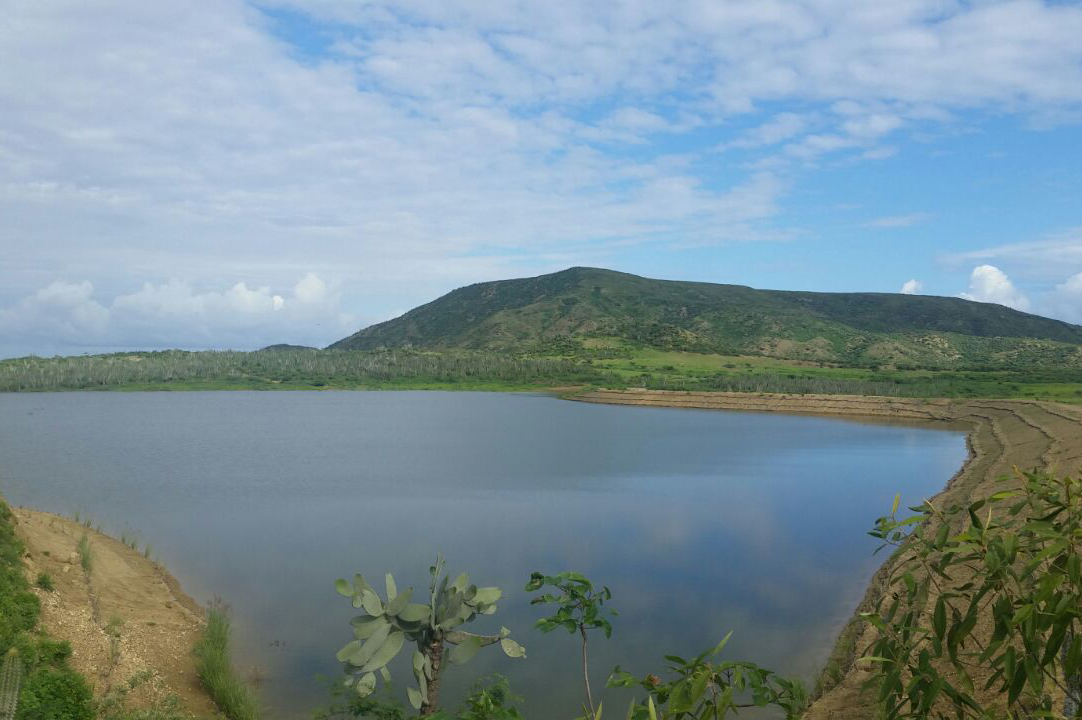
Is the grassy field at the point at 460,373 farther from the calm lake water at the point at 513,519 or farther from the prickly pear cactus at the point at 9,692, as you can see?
the prickly pear cactus at the point at 9,692

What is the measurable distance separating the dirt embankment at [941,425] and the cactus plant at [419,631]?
2536mm

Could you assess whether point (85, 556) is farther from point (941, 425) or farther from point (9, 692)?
point (941, 425)

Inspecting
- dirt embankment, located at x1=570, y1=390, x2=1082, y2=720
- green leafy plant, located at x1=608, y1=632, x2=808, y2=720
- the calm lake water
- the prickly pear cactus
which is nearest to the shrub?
the prickly pear cactus

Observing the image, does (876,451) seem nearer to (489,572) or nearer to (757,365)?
(489,572)

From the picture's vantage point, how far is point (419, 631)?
5.19 metres

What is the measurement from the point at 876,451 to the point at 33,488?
186 feet

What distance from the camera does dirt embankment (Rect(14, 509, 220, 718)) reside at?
12.7 metres

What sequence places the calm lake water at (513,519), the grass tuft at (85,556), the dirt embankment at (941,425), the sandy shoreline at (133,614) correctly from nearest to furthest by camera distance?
1. the dirt embankment at (941,425)
2. the sandy shoreline at (133,614)
3. the calm lake water at (513,519)
4. the grass tuft at (85,556)

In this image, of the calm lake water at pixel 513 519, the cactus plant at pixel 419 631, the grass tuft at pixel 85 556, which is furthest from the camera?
the grass tuft at pixel 85 556

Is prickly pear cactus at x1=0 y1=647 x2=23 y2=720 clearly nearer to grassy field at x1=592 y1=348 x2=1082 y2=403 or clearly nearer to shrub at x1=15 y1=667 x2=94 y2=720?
shrub at x1=15 y1=667 x2=94 y2=720

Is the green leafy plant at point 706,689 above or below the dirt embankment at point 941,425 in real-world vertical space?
above

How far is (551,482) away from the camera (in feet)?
134

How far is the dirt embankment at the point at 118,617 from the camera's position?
12.7 metres

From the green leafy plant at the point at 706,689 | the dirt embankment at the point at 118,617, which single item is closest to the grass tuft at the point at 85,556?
the dirt embankment at the point at 118,617
